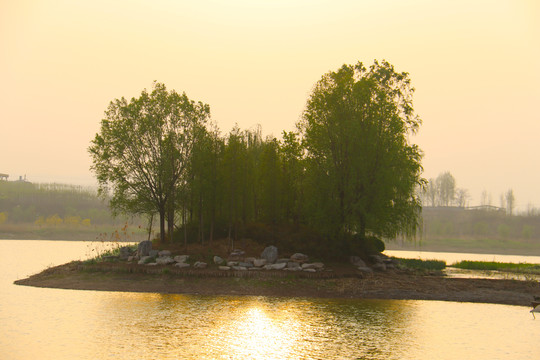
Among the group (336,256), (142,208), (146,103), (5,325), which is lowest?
(5,325)

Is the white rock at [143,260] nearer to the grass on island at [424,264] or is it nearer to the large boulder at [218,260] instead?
the large boulder at [218,260]

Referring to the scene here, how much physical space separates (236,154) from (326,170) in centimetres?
866

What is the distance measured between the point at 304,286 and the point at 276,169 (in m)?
14.3

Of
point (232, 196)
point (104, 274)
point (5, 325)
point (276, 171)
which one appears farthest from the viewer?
point (276, 171)

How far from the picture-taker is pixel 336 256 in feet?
146

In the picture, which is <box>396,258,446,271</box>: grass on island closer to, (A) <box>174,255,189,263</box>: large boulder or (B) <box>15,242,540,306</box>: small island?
(B) <box>15,242,540,306</box>: small island

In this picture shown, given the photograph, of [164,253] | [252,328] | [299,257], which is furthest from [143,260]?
[252,328]

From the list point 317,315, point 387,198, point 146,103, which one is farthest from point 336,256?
point 146,103

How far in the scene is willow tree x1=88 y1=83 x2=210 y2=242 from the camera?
1870 inches

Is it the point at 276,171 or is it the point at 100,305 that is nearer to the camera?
the point at 100,305

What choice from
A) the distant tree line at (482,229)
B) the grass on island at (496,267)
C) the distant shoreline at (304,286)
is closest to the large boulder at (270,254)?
the distant shoreline at (304,286)

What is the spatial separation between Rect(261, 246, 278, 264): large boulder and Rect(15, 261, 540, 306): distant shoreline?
2798mm

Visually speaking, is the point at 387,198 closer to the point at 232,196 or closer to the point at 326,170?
the point at 326,170

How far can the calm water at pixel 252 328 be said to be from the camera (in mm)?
19844
